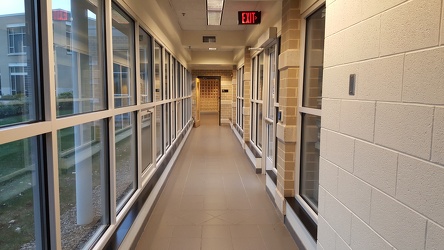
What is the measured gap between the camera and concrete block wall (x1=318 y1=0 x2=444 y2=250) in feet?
3.82

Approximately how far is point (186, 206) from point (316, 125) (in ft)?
7.26

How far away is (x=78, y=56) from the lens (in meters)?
2.26

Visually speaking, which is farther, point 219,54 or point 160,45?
point 219,54

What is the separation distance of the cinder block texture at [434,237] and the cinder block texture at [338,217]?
0.63 meters

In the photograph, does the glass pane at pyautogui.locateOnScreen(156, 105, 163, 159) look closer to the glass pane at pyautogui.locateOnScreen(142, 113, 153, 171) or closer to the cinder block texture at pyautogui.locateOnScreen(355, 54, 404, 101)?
the glass pane at pyautogui.locateOnScreen(142, 113, 153, 171)

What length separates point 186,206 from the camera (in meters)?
4.44

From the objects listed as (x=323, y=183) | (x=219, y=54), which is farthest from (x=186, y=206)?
(x=219, y=54)

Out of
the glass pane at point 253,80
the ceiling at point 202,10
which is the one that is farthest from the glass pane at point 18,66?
the glass pane at point 253,80

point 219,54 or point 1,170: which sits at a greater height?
point 219,54

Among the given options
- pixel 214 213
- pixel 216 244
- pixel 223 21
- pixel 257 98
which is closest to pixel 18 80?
pixel 216 244

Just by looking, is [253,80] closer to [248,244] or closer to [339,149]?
[248,244]

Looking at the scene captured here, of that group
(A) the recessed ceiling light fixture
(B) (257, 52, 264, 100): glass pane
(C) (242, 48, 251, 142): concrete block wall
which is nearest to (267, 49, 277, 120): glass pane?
(B) (257, 52, 264, 100): glass pane

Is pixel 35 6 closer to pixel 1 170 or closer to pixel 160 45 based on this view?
pixel 1 170

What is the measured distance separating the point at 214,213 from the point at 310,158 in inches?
59.9
